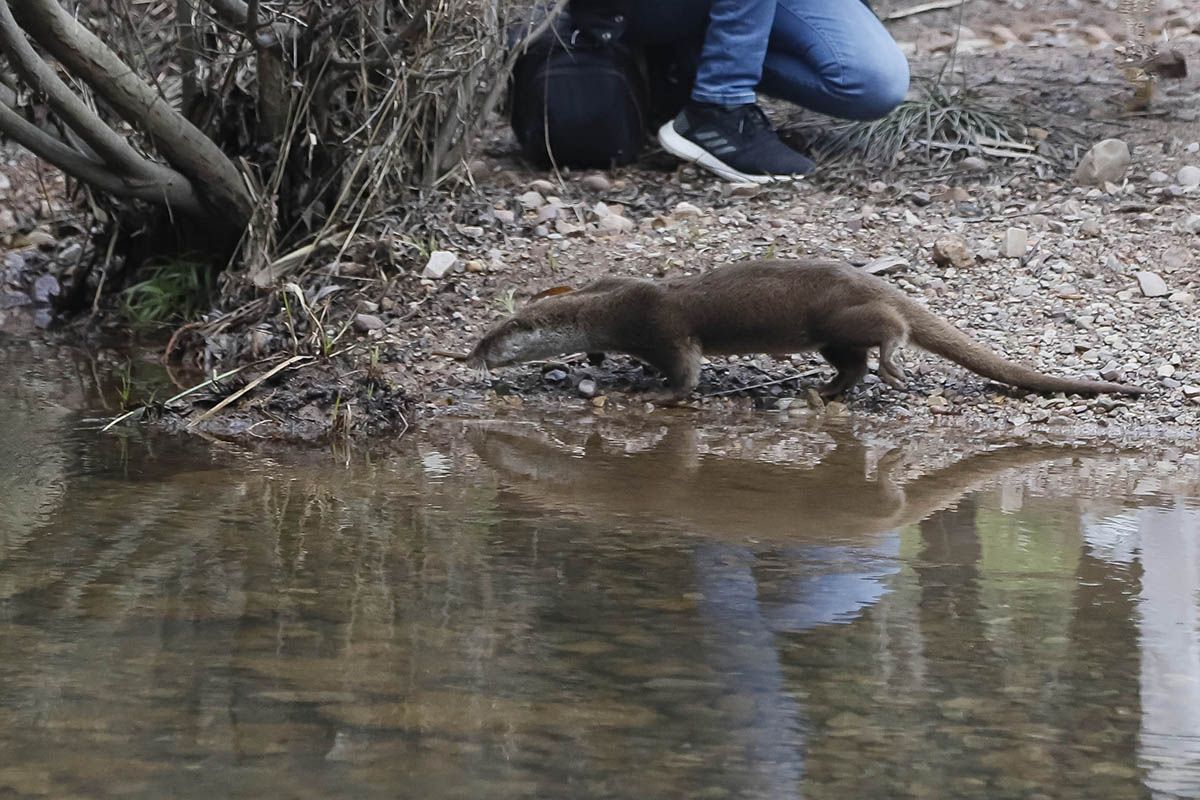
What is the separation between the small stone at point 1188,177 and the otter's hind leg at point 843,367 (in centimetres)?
200

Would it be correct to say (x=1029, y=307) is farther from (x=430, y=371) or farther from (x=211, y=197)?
(x=211, y=197)

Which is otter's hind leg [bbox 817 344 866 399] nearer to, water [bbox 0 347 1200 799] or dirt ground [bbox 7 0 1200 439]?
dirt ground [bbox 7 0 1200 439]

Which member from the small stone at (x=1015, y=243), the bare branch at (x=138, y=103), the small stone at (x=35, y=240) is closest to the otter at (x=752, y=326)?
the small stone at (x=1015, y=243)

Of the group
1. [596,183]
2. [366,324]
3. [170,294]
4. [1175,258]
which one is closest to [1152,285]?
[1175,258]

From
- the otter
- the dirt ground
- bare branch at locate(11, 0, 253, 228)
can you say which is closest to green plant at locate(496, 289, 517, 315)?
the dirt ground

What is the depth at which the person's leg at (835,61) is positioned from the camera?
5.79 m

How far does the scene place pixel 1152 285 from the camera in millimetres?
4734

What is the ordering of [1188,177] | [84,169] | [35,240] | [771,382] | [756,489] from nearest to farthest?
[756,489] → [771,382] → [84,169] → [1188,177] → [35,240]

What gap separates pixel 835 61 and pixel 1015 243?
4.01 ft

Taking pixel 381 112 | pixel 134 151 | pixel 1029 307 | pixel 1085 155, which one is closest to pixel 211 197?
pixel 134 151

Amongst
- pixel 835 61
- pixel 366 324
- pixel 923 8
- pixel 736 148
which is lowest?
pixel 366 324

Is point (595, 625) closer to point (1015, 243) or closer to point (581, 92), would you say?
point (1015, 243)

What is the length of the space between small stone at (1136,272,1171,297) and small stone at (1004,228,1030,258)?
40 centimetres

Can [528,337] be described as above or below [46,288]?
below
